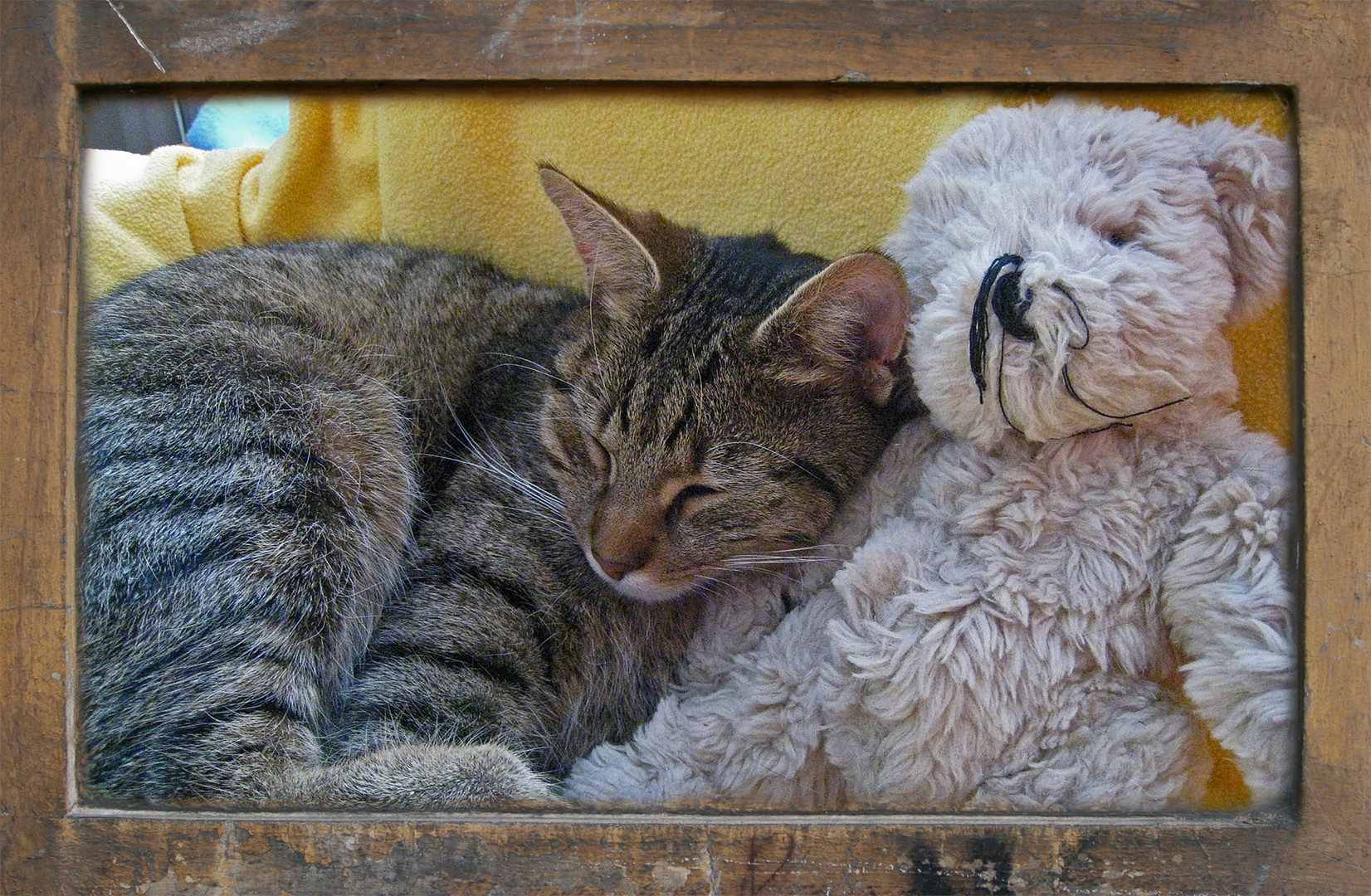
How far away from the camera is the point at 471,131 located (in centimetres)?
91

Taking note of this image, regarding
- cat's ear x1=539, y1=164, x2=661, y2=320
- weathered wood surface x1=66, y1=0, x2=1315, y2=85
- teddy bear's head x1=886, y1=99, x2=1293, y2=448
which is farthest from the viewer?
cat's ear x1=539, y1=164, x2=661, y2=320

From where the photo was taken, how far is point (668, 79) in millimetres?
801

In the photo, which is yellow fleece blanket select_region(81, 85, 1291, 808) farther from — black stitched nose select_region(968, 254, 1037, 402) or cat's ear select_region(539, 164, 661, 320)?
black stitched nose select_region(968, 254, 1037, 402)

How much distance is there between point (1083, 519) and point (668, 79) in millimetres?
534

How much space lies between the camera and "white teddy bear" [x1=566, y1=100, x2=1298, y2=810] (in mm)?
693

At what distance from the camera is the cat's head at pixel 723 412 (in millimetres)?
848

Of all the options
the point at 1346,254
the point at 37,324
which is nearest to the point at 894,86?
the point at 1346,254

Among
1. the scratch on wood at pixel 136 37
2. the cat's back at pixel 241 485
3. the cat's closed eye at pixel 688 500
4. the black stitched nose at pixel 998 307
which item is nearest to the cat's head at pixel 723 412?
the cat's closed eye at pixel 688 500

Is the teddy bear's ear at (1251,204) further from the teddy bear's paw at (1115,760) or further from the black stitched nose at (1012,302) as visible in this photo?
the teddy bear's paw at (1115,760)

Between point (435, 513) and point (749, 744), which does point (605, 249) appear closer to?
point (435, 513)

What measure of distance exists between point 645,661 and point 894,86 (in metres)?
0.62

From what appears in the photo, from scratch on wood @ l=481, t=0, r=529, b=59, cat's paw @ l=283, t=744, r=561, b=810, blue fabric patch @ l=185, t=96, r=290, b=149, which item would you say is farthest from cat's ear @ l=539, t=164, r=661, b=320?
cat's paw @ l=283, t=744, r=561, b=810

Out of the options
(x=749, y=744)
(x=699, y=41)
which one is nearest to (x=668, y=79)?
(x=699, y=41)

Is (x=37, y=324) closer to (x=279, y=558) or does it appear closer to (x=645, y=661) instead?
(x=279, y=558)
